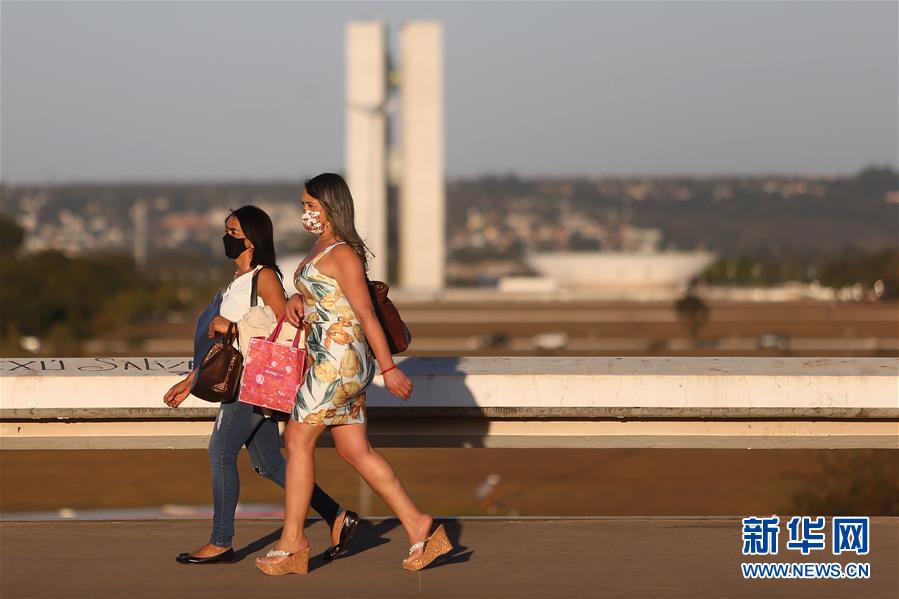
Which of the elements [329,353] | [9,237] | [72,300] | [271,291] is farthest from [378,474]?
[9,237]

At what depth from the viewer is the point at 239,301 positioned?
691 centimetres

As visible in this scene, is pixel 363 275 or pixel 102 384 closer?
pixel 363 275

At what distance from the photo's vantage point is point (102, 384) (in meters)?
7.81

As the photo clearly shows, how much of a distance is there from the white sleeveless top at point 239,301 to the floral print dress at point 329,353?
1.23 ft

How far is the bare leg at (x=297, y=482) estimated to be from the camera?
6.69m

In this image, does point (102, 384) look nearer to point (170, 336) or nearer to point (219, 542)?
point (219, 542)

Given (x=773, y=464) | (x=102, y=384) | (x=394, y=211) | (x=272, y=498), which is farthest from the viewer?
(x=394, y=211)

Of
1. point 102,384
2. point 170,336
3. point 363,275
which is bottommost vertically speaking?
point 170,336

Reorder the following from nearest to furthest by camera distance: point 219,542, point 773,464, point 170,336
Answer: point 219,542
point 773,464
point 170,336

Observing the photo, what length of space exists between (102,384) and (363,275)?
2059 mm

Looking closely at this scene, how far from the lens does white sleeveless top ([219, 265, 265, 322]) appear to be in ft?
22.6

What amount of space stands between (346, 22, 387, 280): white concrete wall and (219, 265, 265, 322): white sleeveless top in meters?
102

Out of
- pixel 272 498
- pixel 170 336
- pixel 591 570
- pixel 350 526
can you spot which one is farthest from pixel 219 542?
pixel 170 336

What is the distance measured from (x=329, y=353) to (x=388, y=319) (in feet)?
1.07
